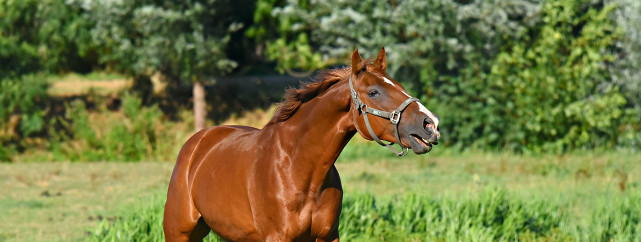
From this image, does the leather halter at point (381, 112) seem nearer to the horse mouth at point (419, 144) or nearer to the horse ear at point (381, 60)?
the horse mouth at point (419, 144)

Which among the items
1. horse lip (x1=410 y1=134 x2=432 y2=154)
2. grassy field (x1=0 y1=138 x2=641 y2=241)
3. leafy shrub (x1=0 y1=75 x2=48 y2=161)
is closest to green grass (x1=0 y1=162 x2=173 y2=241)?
grassy field (x1=0 y1=138 x2=641 y2=241)

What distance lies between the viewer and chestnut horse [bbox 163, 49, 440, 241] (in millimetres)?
4682

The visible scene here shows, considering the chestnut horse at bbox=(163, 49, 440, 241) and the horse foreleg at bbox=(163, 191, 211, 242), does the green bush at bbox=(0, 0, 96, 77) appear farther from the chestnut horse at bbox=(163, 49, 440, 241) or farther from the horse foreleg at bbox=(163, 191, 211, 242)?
the chestnut horse at bbox=(163, 49, 440, 241)

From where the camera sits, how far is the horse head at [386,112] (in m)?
4.48

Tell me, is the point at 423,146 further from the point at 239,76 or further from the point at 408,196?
the point at 239,76

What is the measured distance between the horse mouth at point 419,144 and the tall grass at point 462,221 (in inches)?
123

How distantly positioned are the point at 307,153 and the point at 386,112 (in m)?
0.60

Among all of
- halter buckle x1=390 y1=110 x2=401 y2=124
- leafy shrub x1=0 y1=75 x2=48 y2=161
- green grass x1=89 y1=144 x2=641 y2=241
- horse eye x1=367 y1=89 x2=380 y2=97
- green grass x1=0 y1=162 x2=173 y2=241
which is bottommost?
leafy shrub x1=0 y1=75 x2=48 y2=161

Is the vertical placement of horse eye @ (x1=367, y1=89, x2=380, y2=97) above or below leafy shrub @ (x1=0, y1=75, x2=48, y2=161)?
above

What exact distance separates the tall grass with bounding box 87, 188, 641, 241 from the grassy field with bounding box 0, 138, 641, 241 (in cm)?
1

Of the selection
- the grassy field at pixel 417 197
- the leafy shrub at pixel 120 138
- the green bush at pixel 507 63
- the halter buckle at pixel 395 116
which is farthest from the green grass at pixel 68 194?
the green bush at pixel 507 63

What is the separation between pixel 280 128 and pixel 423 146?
1.08 meters

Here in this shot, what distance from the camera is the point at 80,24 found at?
21375 mm

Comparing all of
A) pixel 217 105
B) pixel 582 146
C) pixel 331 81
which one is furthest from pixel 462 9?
pixel 331 81
